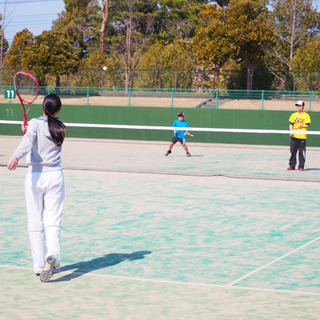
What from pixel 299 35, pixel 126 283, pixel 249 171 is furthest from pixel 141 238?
pixel 299 35

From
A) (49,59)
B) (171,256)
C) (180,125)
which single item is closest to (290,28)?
(49,59)

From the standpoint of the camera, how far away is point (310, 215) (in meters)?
10.2

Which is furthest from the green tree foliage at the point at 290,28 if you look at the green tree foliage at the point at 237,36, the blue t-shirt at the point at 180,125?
the blue t-shirt at the point at 180,125

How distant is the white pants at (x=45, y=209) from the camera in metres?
6.06

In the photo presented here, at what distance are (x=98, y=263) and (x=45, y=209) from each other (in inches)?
43.4

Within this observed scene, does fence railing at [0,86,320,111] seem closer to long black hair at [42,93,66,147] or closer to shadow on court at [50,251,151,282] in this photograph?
shadow on court at [50,251,151,282]

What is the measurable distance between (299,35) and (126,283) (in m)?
43.0

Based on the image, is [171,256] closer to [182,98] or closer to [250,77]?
[182,98]

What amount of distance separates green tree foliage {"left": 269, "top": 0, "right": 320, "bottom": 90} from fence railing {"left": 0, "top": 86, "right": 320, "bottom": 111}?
1303 centimetres

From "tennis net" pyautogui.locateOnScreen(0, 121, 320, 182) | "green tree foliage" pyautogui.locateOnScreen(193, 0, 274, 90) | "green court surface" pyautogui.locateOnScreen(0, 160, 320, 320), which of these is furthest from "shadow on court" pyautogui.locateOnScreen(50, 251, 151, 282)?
"green tree foliage" pyautogui.locateOnScreen(193, 0, 274, 90)

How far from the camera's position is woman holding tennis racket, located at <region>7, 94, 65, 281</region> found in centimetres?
605

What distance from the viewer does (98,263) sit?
6.92 metres

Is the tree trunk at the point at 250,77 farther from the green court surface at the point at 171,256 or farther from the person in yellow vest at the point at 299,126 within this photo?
the green court surface at the point at 171,256

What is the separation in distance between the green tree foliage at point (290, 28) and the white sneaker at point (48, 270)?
40.0 m
